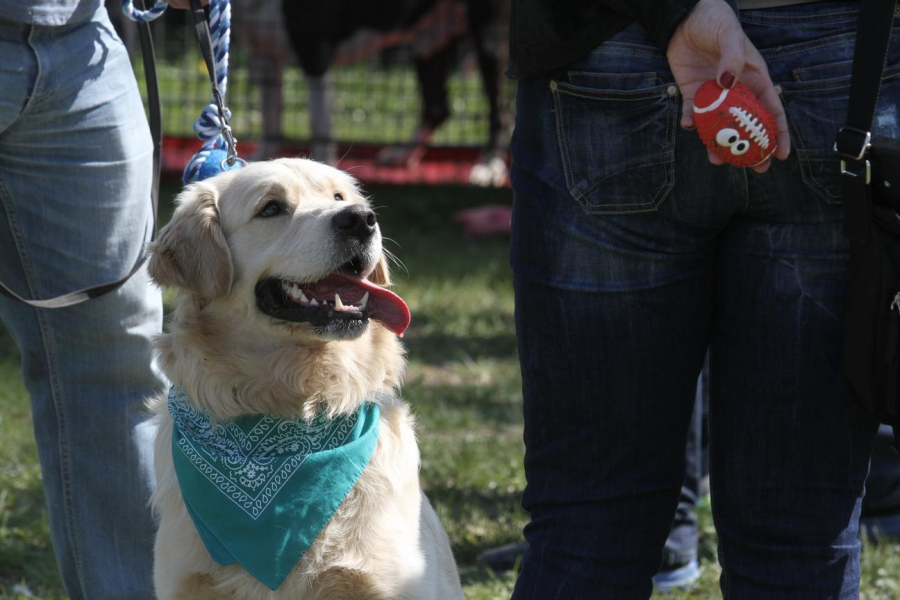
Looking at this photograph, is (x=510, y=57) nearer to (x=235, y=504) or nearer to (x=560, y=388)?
(x=560, y=388)

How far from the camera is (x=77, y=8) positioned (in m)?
2.47

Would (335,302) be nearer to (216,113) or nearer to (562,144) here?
(216,113)

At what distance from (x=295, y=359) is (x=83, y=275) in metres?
0.60

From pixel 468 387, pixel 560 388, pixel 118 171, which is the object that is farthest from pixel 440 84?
pixel 560 388

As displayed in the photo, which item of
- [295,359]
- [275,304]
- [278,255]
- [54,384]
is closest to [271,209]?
[278,255]

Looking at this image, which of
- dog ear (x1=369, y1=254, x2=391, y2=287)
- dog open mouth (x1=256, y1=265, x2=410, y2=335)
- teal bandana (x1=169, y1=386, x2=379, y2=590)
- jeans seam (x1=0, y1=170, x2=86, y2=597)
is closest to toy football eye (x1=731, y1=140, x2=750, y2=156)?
dog open mouth (x1=256, y1=265, x2=410, y2=335)

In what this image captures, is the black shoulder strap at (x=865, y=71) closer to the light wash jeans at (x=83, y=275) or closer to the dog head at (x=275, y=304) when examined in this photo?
the dog head at (x=275, y=304)

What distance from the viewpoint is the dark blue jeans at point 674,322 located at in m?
1.76

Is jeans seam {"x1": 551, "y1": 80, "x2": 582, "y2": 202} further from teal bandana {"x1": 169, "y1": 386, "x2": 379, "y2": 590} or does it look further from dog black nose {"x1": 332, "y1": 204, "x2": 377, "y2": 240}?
teal bandana {"x1": 169, "y1": 386, "x2": 379, "y2": 590}

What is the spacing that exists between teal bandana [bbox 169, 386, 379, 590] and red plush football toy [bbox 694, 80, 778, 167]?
1.22m

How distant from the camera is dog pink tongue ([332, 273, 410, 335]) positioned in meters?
2.51

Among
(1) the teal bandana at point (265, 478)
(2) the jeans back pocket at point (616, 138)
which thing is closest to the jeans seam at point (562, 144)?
(2) the jeans back pocket at point (616, 138)

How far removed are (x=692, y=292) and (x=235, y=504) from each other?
1172 millimetres

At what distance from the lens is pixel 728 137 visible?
5.32 ft
